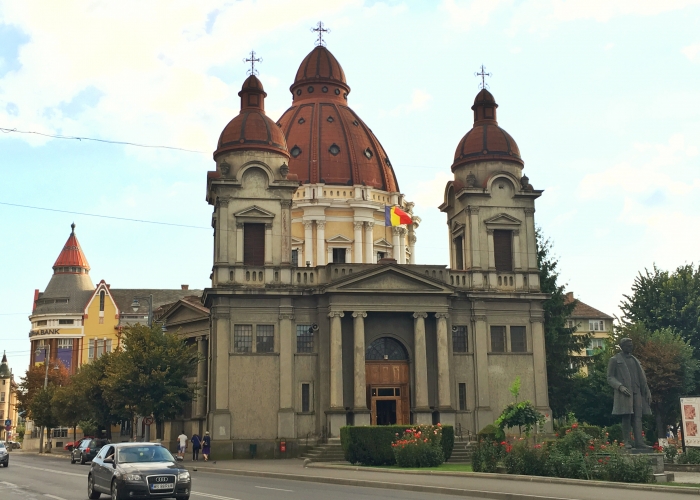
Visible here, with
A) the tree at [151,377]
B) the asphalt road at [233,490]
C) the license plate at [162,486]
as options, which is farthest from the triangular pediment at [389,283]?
the license plate at [162,486]

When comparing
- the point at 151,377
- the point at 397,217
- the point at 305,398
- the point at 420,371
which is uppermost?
the point at 397,217

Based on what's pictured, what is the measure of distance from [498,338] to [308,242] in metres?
21.9

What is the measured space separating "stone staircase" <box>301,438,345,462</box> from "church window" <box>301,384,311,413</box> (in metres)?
3.24

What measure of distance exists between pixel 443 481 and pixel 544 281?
40.1 meters

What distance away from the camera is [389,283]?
4872 cm

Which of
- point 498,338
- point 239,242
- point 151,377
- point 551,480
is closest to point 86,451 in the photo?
point 151,377

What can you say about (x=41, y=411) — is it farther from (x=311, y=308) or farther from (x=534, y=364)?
(x=534, y=364)

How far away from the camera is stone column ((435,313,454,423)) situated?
157 feet

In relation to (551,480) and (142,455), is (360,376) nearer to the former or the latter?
(551,480)

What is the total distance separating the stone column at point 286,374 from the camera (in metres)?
47.2

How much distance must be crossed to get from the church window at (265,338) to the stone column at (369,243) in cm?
2123

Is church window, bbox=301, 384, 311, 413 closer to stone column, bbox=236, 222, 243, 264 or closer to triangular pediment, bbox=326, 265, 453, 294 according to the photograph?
triangular pediment, bbox=326, 265, 453, 294

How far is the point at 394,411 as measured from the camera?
49.0 metres

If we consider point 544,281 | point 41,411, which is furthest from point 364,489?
point 41,411
